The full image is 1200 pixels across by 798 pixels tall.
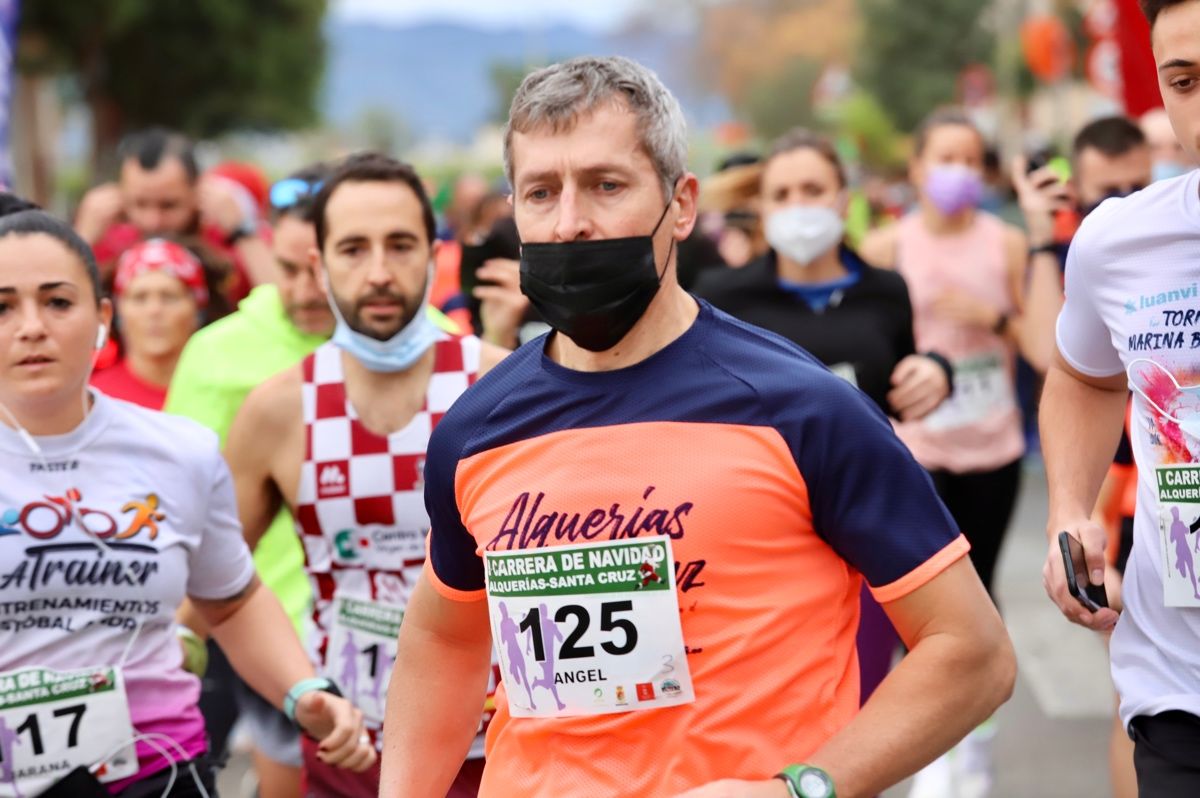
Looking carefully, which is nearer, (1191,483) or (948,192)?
(1191,483)

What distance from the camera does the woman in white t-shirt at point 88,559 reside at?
3.94 metres

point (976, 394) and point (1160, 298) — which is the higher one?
point (1160, 298)

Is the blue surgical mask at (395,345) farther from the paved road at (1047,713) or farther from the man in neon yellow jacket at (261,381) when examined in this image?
the paved road at (1047,713)

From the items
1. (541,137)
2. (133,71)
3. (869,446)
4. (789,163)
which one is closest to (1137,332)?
(869,446)

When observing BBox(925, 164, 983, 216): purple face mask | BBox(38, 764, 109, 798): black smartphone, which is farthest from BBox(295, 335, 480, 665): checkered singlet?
A: BBox(925, 164, 983, 216): purple face mask

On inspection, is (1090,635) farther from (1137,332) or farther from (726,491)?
(726,491)

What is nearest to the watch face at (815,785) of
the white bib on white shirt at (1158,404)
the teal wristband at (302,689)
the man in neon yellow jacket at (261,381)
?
the white bib on white shirt at (1158,404)

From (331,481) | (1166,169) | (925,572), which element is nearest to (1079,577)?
(925,572)

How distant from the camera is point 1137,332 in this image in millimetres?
3373

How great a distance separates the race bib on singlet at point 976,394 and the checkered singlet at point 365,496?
10.5ft

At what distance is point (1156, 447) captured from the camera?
338cm

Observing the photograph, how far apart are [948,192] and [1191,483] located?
187 inches

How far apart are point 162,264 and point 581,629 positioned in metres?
4.18

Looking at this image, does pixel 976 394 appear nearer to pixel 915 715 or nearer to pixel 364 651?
pixel 364 651
